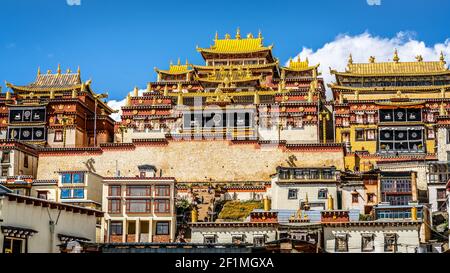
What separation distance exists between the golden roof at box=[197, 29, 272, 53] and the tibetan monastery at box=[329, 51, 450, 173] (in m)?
11.2

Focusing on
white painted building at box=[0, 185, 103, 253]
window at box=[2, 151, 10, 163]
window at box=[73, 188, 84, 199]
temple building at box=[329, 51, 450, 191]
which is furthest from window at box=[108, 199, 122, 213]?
temple building at box=[329, 51, 450, 191]

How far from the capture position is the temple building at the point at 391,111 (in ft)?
237

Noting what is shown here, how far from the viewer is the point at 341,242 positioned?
174ft

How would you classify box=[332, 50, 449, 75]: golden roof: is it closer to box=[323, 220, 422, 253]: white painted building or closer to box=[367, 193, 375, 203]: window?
box=[367, 193, 375, 203]: window

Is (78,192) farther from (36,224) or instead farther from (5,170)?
(36,224)

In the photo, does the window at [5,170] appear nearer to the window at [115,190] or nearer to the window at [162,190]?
the window at [115,190]

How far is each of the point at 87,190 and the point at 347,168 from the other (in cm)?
2235

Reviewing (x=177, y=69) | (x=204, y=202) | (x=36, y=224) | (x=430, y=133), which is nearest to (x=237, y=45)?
(x=177, y=69)

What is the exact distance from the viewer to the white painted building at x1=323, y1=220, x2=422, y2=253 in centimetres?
5225

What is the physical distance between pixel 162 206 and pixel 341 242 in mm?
14735

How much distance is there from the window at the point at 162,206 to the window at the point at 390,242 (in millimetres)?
16848

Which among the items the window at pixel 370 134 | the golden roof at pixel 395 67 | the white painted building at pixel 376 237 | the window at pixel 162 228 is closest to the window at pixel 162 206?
the window at pixel 162 228
